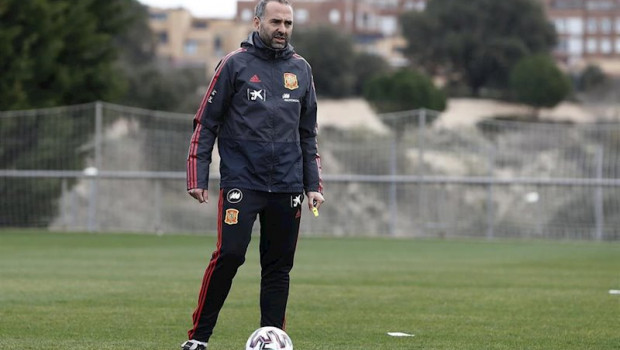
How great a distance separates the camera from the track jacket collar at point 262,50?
26.8ft

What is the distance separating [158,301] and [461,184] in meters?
17.7

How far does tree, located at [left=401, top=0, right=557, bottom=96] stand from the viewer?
104 m

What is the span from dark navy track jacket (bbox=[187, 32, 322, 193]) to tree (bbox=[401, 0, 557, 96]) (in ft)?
310

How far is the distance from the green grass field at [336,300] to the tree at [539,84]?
6793 cm

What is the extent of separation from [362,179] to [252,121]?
21.5m

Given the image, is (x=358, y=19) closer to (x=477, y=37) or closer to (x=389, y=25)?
(x=389, y=25)

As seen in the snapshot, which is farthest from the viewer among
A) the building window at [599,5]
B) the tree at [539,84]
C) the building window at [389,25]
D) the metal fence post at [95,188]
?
the building window at [599,5]

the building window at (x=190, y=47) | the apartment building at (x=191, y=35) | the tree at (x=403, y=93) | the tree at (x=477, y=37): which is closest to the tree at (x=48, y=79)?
the tree at (x=403, y=93)

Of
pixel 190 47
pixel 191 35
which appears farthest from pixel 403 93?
pixel 191 35

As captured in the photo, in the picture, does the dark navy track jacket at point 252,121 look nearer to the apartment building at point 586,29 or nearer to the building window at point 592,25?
the apartment building at point 586,29

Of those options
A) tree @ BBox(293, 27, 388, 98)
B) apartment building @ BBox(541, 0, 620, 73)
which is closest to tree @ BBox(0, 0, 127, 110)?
tree @ BBox(293, 27, 388, 98)

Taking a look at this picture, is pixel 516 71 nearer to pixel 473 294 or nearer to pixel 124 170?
pixel 124 170

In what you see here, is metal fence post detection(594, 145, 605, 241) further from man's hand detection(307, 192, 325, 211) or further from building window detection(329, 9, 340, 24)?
building window detection(329, 9, 340, 24)

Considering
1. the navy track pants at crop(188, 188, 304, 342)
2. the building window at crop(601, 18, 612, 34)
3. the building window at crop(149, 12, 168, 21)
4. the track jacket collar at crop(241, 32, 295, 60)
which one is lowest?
the navy track pants at crop(188, 188, 304, 342)
